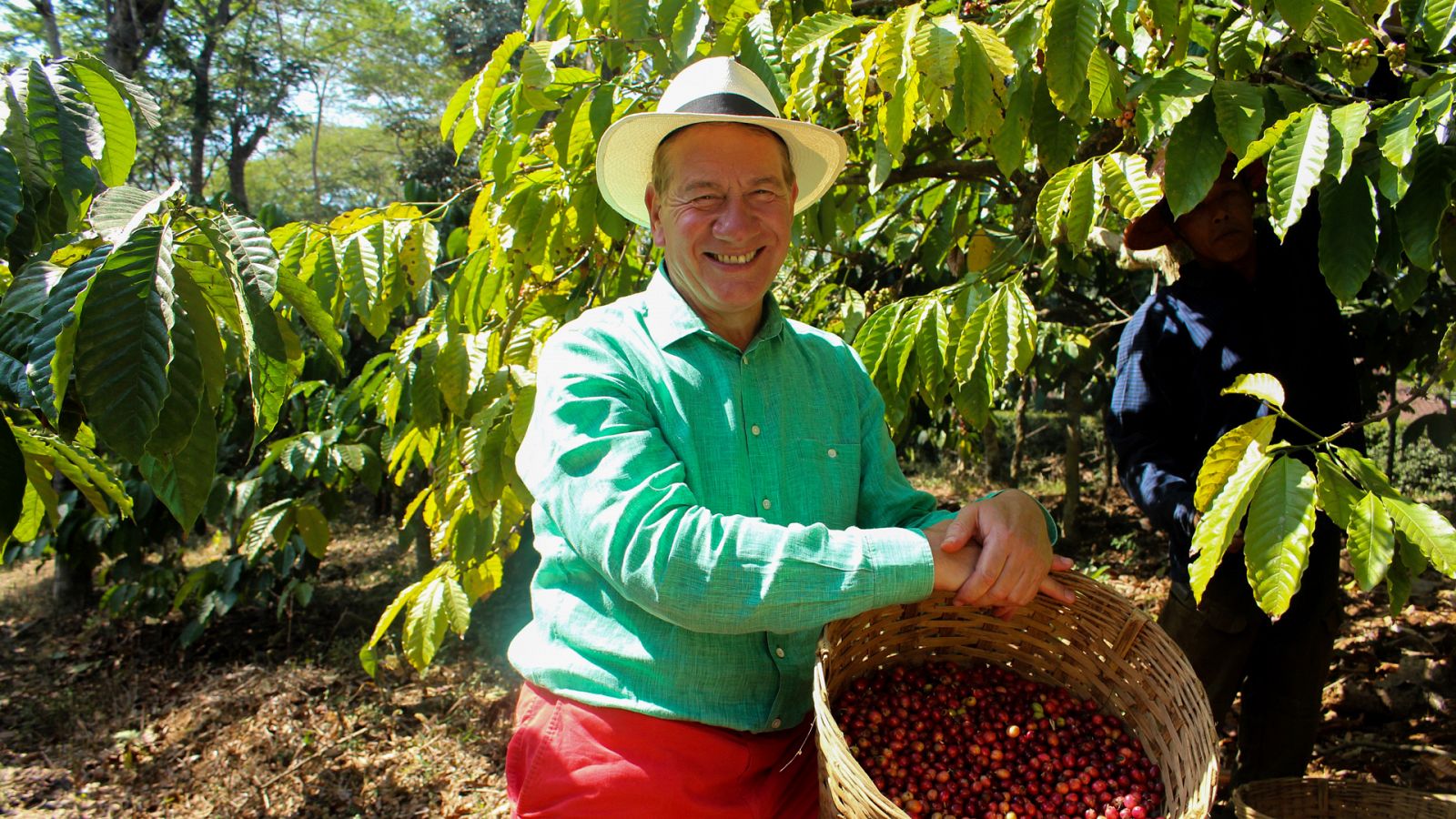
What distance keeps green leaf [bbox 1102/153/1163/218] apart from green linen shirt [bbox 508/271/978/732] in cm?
57

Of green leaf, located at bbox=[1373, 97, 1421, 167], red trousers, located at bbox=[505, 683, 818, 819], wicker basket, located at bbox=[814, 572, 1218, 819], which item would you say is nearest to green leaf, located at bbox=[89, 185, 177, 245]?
red trousers, located at bbox=[505, 683, 818, 819]

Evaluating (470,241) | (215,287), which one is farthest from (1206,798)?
(470,241)

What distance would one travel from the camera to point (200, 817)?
3191mm

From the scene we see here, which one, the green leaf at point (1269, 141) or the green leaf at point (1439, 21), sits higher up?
the green leaf at point (1439, 21)

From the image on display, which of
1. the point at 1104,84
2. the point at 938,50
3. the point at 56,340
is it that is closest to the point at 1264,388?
the point at 1104,84

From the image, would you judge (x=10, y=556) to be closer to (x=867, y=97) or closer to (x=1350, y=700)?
(x=867, y=97)

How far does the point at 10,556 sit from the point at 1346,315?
638 cm

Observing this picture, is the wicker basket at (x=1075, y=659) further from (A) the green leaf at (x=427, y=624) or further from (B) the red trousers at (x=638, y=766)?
(A) the green leaf at (x=427, y=624)

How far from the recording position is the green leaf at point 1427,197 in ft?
4.36

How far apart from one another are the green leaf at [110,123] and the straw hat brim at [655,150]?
642 millimetres

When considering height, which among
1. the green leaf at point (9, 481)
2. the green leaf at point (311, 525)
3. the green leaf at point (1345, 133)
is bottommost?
the green leaf at point (311, 525)

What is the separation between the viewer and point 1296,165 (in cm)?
130

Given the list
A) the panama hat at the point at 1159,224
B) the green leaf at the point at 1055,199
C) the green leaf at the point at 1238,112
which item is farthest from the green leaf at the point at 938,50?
the panama hat at the point at 1159,224

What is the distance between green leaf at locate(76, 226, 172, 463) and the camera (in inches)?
34.2
